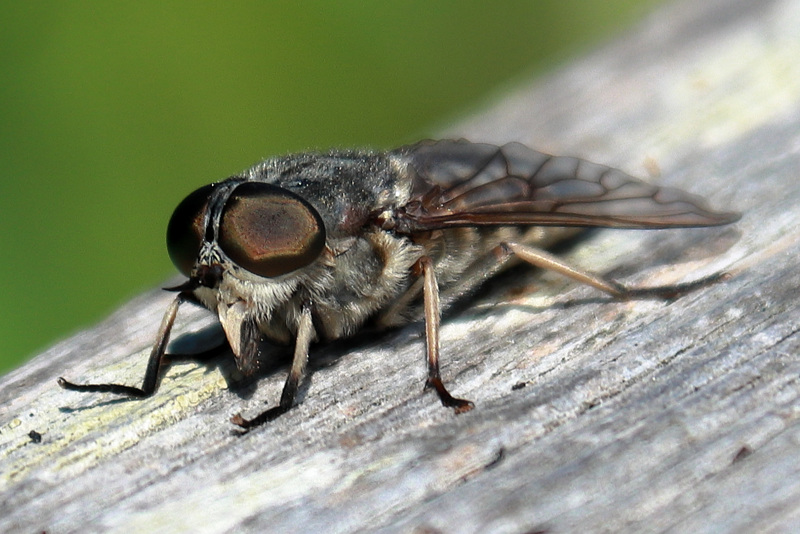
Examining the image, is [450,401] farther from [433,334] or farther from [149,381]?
[149,381]

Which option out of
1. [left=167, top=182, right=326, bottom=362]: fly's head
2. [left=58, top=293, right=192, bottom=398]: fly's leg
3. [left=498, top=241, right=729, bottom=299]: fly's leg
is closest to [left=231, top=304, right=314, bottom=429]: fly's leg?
[left=167, top=182, right=326, bottom=362]: fly's head

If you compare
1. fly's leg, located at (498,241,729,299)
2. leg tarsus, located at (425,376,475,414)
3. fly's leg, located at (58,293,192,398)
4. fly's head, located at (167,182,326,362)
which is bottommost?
fly's leg, located at (498,241,729,299)

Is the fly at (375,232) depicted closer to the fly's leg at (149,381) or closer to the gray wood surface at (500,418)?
the fly's leg at (149,381)

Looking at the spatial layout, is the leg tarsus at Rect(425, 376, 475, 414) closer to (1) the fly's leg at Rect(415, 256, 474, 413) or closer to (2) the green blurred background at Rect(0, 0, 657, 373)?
(1) the fly's leg at Rect(415, 256, 474, 413)

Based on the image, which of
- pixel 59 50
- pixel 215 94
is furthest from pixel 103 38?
pixel 215 94

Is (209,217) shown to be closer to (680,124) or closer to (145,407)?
(145,407)

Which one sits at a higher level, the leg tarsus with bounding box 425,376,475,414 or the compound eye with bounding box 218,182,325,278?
the compound eye with bounding box 218,182,325,278
